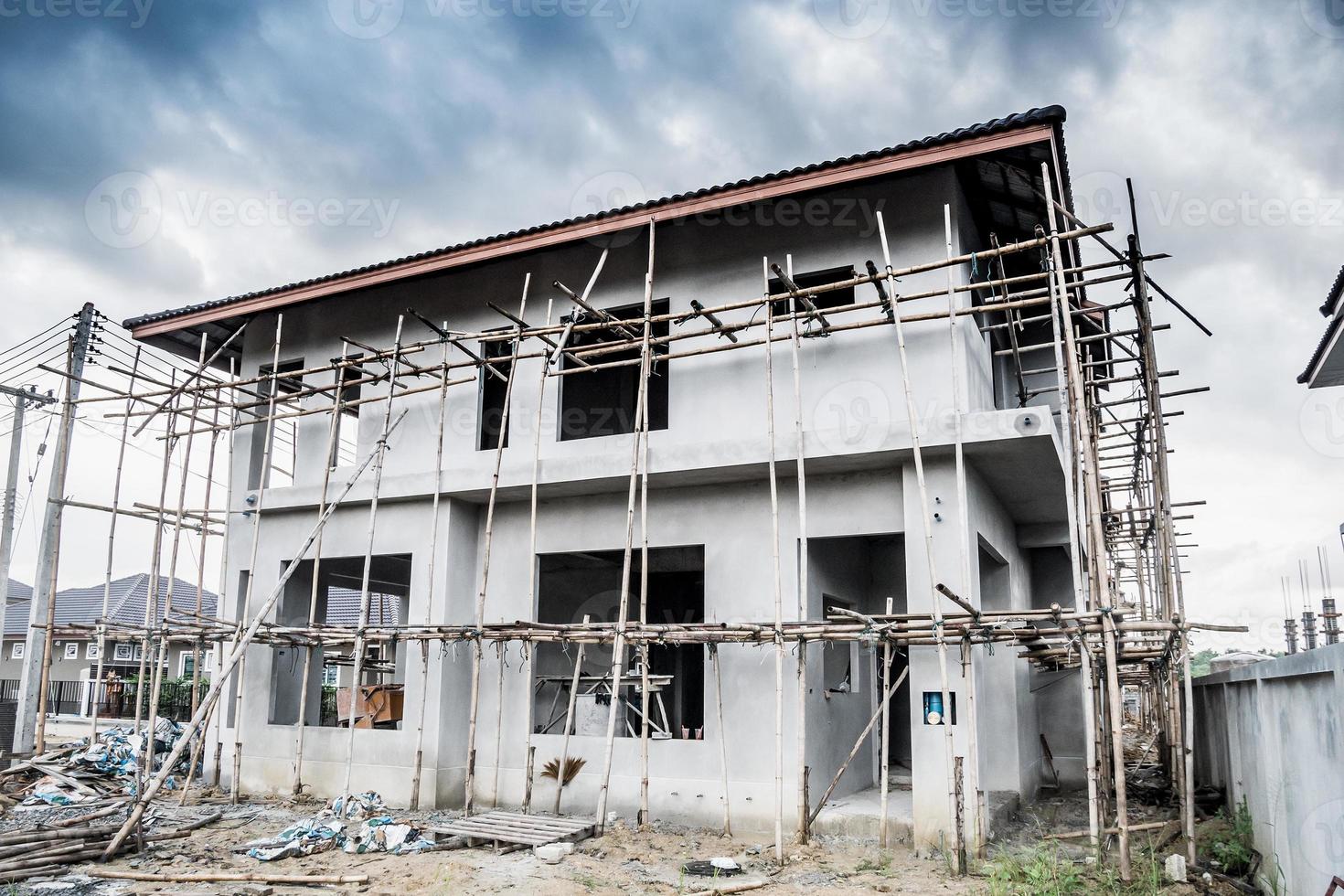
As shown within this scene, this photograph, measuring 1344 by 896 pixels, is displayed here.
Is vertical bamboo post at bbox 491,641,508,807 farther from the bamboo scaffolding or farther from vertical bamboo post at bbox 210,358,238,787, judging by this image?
vertical bamboo post at bbox 210,358,238,787

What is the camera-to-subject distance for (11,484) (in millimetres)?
18125

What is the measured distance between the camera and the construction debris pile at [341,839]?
9023 mm

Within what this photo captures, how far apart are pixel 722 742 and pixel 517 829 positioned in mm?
2173

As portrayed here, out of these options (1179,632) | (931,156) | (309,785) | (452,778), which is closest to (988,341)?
(931,156)

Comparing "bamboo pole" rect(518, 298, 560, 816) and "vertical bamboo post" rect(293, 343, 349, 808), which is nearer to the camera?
"bamboo pole" rect(518, 298, 560, 816)

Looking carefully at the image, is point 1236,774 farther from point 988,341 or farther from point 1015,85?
point 1015,85

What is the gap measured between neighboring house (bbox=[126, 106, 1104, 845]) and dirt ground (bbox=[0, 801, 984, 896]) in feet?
2.45

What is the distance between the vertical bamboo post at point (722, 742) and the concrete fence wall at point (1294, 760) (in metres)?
4.61

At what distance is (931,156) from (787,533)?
408cm

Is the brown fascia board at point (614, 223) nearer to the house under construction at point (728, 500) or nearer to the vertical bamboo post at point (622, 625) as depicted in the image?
the house under construction at point (728, 500)

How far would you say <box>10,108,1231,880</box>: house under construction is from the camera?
9.28 metres

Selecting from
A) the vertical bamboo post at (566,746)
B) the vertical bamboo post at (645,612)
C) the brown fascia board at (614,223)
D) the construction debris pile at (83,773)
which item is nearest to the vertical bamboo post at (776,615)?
the brown fascia board at (614,223)

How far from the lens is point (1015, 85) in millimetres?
14070

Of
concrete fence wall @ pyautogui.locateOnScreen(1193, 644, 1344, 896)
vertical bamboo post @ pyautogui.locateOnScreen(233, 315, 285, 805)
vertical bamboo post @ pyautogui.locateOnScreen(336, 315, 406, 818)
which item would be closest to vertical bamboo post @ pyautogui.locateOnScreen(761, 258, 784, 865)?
concrete fence wall @ pyautogui.locateOnScreen(1193, 644, 1344, 896)
